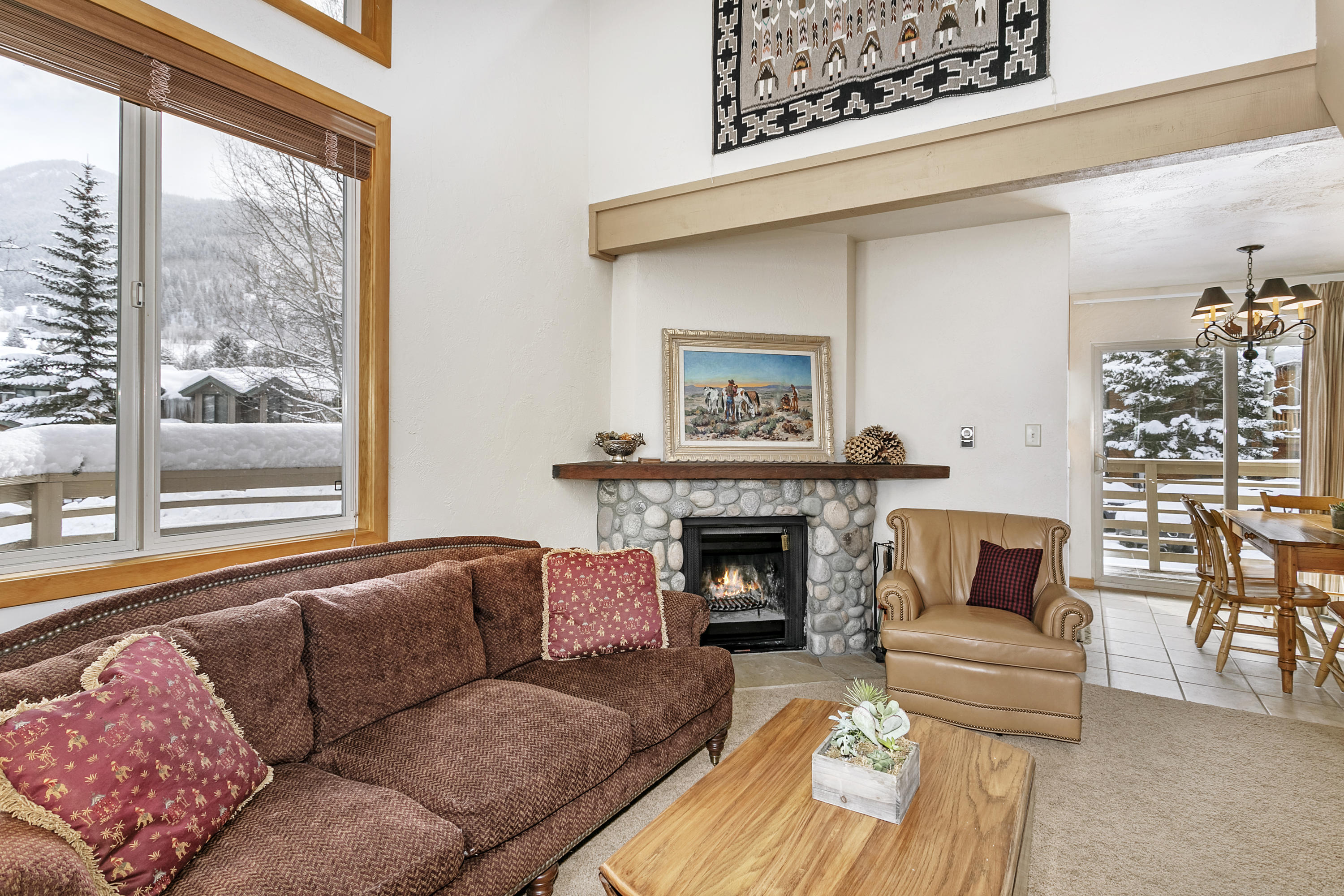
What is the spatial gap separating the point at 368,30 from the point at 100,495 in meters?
2.01

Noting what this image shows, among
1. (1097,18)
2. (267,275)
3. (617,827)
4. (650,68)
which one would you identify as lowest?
(617,827)

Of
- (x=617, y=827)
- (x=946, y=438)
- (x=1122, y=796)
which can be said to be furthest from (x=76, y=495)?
(x=946, y=438)

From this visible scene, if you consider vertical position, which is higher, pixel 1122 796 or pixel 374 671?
pixel 374 671

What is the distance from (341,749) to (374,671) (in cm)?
23

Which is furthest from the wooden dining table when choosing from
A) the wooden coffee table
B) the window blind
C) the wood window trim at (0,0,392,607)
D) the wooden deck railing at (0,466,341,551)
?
the window blind

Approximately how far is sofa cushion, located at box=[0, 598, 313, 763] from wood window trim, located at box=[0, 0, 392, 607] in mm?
412

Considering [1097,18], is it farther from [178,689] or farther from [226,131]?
[178,689]

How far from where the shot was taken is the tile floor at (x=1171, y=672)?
133 inches

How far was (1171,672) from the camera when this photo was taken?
12.5 ft

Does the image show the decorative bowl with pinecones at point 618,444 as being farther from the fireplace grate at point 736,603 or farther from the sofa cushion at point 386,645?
the sofa cushion at point 386,645

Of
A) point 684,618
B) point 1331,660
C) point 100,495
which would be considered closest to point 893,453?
point 684,618

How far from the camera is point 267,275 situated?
247cm

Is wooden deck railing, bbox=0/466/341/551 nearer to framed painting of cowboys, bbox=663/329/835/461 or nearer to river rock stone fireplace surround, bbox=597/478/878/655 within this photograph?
river rock stone fireplace surround, bbox=597/478/878/655

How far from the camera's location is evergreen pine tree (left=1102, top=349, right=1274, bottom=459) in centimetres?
545
